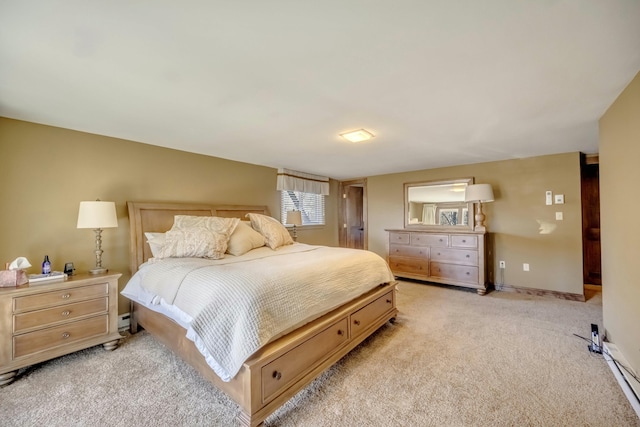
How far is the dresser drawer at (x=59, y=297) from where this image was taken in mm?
1970

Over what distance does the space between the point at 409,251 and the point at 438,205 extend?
985 mm

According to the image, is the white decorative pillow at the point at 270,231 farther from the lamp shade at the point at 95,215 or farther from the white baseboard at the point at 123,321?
the white baseboard at the point at 123,321

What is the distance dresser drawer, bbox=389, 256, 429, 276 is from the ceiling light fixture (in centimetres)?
252

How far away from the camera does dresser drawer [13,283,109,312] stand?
1970 mm

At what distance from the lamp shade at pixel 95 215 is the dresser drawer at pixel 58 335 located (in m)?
0.82

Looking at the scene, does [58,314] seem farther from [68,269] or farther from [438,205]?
[438,205]

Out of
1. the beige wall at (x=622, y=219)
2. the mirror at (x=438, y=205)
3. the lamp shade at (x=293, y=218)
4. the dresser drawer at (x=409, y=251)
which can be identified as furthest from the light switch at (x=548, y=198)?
the lamp shade at (x=293, y=218)

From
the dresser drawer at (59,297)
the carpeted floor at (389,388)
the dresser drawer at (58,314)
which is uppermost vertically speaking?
the dresser drawer at (59,297)

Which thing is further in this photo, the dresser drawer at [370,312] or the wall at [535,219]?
the wall at [535,219]

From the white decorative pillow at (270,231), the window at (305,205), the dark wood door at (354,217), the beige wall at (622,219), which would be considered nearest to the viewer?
the beige wall at (622,219)

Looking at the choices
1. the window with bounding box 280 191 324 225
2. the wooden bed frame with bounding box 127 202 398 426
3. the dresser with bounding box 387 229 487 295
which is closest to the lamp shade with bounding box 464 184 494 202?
the dresser with bounding box 387 229 487 295

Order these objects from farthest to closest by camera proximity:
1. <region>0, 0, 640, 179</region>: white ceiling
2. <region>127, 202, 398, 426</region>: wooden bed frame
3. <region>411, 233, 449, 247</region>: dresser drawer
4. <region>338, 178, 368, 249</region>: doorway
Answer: <region>338, 178, 368, 249</region>: doorway < <region>411, 233, 449, 247</region>: dresser drawer < <region>127, 202, 398, 426</region>: wooden bed frame < <region>0, 0, 640, 179</region>: white ceiling

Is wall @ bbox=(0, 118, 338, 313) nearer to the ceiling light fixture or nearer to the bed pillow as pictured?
the bed pillow

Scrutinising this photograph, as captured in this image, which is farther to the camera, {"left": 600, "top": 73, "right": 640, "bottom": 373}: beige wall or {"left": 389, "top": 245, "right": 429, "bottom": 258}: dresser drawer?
{"left": 389, "top": 245, "right": 429, "bottom": 258}: dresser drawer
